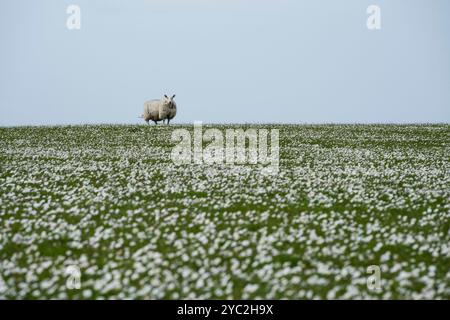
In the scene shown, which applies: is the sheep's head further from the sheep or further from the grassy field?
the grassy field

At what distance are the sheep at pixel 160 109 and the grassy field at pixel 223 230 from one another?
96.2 ft

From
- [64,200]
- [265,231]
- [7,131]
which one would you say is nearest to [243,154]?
[64,200]

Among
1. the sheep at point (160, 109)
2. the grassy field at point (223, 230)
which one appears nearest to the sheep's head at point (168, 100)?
the sheep at point (160, 109)

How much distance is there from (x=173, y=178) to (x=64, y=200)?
539 cm

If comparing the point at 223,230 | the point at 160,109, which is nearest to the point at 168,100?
the point at 160,109

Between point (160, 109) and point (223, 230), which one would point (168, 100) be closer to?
point (160, 109)

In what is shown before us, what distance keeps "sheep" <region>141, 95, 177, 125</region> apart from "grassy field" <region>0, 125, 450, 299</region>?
2933 centimetres

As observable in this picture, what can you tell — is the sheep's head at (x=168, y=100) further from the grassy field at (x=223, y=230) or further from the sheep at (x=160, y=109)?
the grassy field at (x=223, y=230)

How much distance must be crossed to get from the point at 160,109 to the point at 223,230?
44.1 m

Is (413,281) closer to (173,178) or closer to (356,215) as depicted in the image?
(356,215)

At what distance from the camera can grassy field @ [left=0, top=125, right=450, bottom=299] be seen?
9031 millimetres

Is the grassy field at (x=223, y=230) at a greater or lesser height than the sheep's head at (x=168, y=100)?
lesser

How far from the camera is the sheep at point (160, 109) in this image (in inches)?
2143
